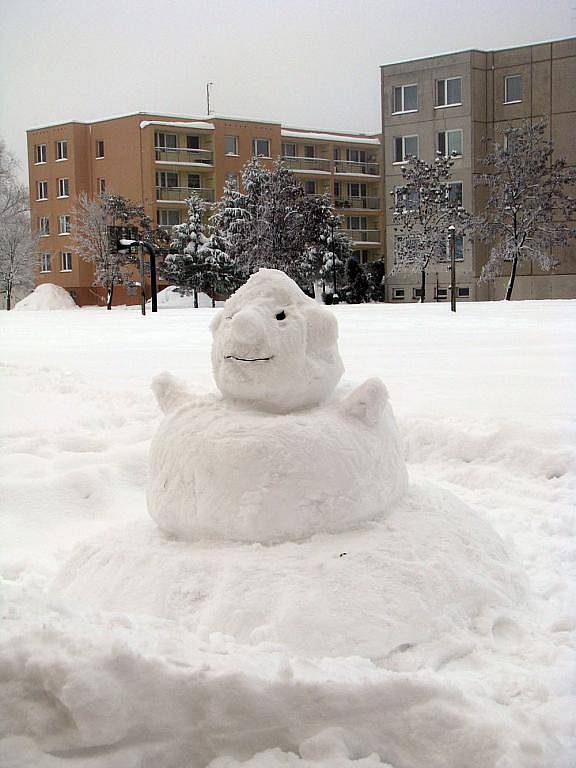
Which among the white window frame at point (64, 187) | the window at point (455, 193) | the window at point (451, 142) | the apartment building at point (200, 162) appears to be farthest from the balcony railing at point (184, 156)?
the window at point (455, 193)

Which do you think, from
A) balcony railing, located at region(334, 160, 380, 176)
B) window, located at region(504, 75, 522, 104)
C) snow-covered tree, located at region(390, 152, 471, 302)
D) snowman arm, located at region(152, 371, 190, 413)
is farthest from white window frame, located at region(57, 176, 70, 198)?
snow-covered tree, located at region(390, 152, 471, 302)

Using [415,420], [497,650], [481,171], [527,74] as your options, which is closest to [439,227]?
[481,171]

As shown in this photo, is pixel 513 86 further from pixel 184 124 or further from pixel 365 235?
pixel 184 124

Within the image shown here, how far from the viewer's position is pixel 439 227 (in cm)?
1303

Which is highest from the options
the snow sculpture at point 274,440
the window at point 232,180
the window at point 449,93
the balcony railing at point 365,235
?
the window at point 449,93

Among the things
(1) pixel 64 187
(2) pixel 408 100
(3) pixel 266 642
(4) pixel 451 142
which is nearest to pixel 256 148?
(1) pixel 64 187

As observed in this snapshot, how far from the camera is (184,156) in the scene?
321 centimetres

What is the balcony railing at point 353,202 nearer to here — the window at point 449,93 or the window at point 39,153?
the window at point 39,153

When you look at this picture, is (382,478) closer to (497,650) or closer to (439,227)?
(497,650)

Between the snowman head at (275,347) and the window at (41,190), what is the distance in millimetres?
2564

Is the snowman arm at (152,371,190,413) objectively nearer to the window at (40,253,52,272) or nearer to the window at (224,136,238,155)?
the window at (224,136,238,155)

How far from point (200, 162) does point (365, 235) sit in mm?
851

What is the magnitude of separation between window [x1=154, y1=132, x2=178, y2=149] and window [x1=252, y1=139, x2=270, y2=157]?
13.6 inches

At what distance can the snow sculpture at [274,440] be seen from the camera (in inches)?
66.9
